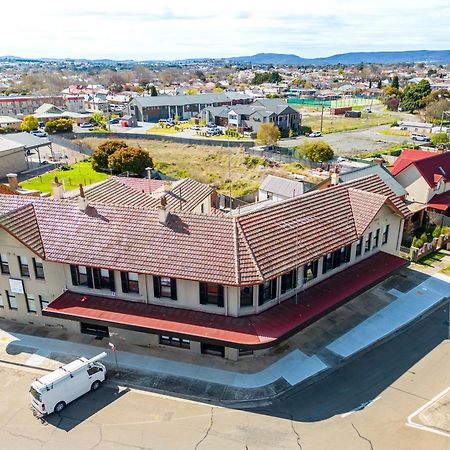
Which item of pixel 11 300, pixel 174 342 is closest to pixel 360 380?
pixel 174 342

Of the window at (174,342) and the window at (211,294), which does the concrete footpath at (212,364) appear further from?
the window at (211,294)

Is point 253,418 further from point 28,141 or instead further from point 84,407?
point 28,141

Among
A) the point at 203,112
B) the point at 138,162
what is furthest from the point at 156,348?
the point at 203,112

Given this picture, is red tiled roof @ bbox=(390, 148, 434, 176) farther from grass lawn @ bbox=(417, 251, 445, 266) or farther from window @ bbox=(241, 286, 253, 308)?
window @ bbox=(241, 286, 253, 308)

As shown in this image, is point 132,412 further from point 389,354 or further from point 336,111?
point 336,111

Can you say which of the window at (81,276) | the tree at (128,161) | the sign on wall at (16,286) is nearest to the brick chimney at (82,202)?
the window at (81,276)

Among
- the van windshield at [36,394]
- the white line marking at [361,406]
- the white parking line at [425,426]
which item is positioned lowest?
the white parking line at [425,426]

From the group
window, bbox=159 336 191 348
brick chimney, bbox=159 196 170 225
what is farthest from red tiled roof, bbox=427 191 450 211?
window, bbox=159 336 191 348
